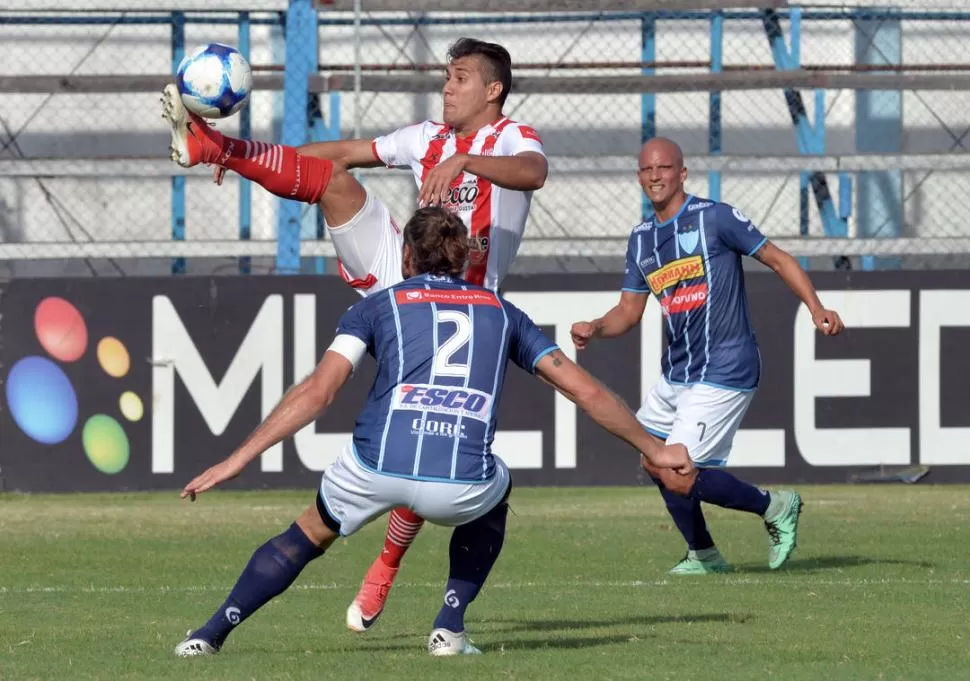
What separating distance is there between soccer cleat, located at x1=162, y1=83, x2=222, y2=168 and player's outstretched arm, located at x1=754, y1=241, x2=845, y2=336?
9.82 ft

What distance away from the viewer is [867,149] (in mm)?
17688

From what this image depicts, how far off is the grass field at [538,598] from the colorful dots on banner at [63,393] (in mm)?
606

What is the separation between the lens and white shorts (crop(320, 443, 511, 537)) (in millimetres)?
5848

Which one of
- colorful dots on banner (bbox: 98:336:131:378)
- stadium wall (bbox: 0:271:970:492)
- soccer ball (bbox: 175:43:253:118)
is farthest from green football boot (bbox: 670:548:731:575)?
colorful dots on banner (bbox: 98:336:131:378)

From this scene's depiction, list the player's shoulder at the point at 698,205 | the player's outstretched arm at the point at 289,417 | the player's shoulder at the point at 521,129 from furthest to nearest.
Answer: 1. the player's shoulder at the point at 698,205
2. the player's shoulder at the point at 521,129
3. the player's outstretched arm at the point at 289,417

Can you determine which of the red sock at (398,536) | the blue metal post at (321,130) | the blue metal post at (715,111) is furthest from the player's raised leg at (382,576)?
the blue metal post at (715,111)

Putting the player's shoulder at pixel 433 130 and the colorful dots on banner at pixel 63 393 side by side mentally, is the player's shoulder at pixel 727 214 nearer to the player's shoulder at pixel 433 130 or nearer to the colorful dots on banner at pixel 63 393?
the player's shoulder at pixel 433 130

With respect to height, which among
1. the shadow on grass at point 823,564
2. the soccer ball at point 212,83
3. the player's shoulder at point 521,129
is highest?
the soccer ball at point 212,83

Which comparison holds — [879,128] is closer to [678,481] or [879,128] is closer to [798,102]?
[798,102]

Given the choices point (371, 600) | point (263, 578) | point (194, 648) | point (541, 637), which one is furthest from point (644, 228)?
point (194, 648)

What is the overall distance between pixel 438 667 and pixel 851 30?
13113 millimetres

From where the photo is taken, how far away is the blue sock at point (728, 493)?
874 centimetres

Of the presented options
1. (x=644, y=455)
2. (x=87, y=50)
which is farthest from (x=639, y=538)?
(x=87, y=50)

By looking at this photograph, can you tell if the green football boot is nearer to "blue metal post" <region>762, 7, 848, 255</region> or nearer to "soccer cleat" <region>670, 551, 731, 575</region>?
"soccer cleat" <region>670, 551, 731, 575</region>
